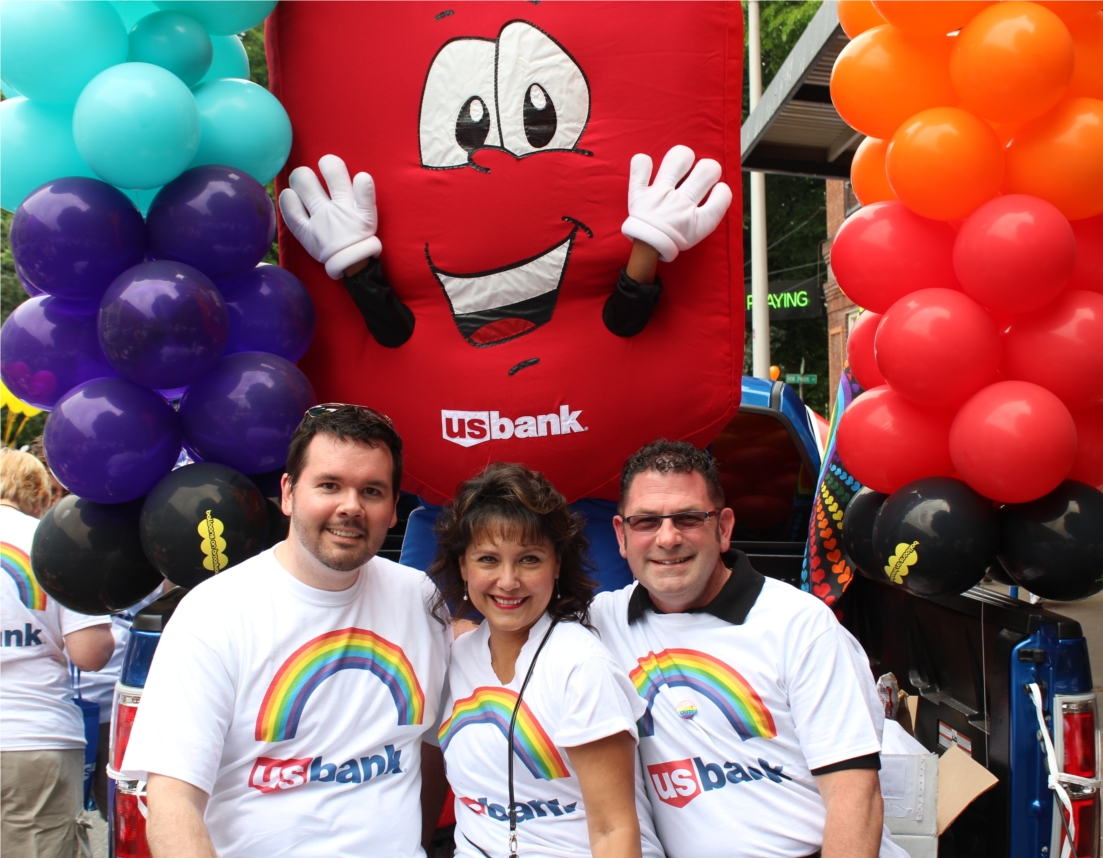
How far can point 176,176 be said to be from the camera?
257 centimetres

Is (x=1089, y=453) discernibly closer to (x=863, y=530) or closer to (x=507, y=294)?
(x=863, y=530)

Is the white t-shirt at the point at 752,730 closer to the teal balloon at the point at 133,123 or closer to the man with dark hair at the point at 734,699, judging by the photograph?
the man with dark hair at the point at 734,699

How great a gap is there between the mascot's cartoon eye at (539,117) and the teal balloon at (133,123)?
87cm

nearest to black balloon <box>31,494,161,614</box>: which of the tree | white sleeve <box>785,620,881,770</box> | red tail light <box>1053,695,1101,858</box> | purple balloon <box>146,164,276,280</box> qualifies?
purple balloon <box>146,164,276,280</box>

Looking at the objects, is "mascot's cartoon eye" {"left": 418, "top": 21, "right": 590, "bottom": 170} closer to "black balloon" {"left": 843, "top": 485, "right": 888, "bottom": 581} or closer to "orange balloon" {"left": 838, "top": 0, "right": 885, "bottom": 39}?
"orange balloon" {"left": 838, "top": 0, "right": 885, "bottom": 39}

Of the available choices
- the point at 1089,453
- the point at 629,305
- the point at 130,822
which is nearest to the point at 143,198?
the point at 629,305

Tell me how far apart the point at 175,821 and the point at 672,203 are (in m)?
1.86

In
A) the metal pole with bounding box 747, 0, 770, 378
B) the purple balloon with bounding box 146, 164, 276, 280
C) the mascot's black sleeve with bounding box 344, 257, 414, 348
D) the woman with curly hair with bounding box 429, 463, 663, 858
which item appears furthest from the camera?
the metal pole with bounding box 747, 0, 770, 378

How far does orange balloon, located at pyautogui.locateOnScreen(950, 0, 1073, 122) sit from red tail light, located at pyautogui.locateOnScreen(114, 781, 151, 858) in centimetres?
250

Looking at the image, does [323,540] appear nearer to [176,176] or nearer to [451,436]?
[451,436]

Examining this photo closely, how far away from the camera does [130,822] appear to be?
218 cm

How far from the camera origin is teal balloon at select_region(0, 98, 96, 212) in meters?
2.56

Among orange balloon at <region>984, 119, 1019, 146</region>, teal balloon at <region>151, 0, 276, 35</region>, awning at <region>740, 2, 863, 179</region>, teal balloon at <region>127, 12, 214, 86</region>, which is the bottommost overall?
orange balloon at <region>984, 119, 1019, 146</region>

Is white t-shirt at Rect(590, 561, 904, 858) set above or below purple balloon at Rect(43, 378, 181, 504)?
below
